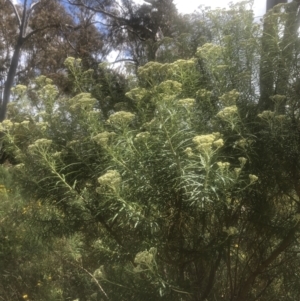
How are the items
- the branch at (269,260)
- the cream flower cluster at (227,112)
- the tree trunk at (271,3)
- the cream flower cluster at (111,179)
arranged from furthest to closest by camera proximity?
1. the tree trunk at (271,3)
2. the branch at (269,260)
3. the cream flower cluster at (227,112)
4. the cream flower cluster at (111,179)

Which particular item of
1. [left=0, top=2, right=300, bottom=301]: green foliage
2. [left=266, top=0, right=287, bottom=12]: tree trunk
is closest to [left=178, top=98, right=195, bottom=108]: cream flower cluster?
[left=0, top=2, right=300, bottom=301]: green foliage

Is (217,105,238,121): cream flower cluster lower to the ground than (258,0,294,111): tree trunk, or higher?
lower

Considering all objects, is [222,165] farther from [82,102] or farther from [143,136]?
[82,102]

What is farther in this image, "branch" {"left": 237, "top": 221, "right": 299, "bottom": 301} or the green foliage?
"branch" {"left": 237, "top": 221, "right": 299, "bottom": 301}

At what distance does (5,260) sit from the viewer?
4.13 metres

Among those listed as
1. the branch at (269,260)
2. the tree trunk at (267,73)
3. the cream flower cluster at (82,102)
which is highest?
the tree trunk at (267,73)

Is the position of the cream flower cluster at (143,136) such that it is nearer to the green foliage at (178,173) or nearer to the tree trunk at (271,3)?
the green foliage at (178,173)

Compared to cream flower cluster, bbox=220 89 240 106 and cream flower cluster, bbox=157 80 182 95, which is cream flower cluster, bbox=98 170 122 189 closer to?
cream flower cluster, bbox=157 80 182 95

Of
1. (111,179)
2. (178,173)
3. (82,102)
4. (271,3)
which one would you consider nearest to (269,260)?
(178,173)

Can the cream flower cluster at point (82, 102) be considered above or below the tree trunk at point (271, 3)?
below

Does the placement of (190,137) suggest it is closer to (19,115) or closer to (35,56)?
(19,115)

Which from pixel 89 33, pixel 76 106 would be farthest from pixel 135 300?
pixel 89 33

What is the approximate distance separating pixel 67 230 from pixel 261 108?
1.30 meters

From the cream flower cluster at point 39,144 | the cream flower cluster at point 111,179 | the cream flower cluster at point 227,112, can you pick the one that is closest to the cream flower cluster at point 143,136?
the cream flower cluster at point 111,179
